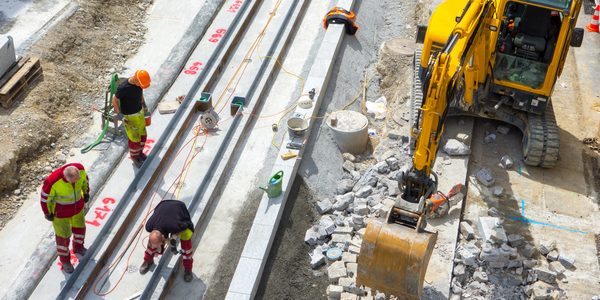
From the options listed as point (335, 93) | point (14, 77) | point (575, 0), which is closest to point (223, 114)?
point (335, 93)

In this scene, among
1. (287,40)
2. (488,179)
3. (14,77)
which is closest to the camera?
(488,179)

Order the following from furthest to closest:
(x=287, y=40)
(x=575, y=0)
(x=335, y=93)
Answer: (x=287, y=40)
(x=335, y=93)
(x=575, y=0)

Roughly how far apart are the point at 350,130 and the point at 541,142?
3.28 meters

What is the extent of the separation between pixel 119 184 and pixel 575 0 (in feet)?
25.9

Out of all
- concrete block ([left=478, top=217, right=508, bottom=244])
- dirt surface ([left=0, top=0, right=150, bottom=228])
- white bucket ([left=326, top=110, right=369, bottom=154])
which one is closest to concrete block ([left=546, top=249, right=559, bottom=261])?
concrete block ([left=478, top=217, right=508, bottom=244])

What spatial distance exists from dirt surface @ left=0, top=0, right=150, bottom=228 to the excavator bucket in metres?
6.18

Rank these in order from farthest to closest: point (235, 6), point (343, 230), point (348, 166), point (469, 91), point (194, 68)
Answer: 1. point (235, 6)
2. point (194, 68)
3. point (348, 166)
4. point (469, 91)
5. point (343, 230)

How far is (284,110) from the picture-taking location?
12453mm

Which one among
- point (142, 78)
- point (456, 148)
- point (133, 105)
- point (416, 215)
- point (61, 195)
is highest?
point (142, 78)

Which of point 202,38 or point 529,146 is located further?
point 202,38

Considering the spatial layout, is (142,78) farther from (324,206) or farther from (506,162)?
(506,162)

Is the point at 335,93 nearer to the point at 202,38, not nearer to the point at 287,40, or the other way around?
the point at 287,40

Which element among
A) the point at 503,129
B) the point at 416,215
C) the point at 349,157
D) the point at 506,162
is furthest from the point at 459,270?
the point at 503,129

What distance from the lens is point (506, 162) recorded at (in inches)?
436
